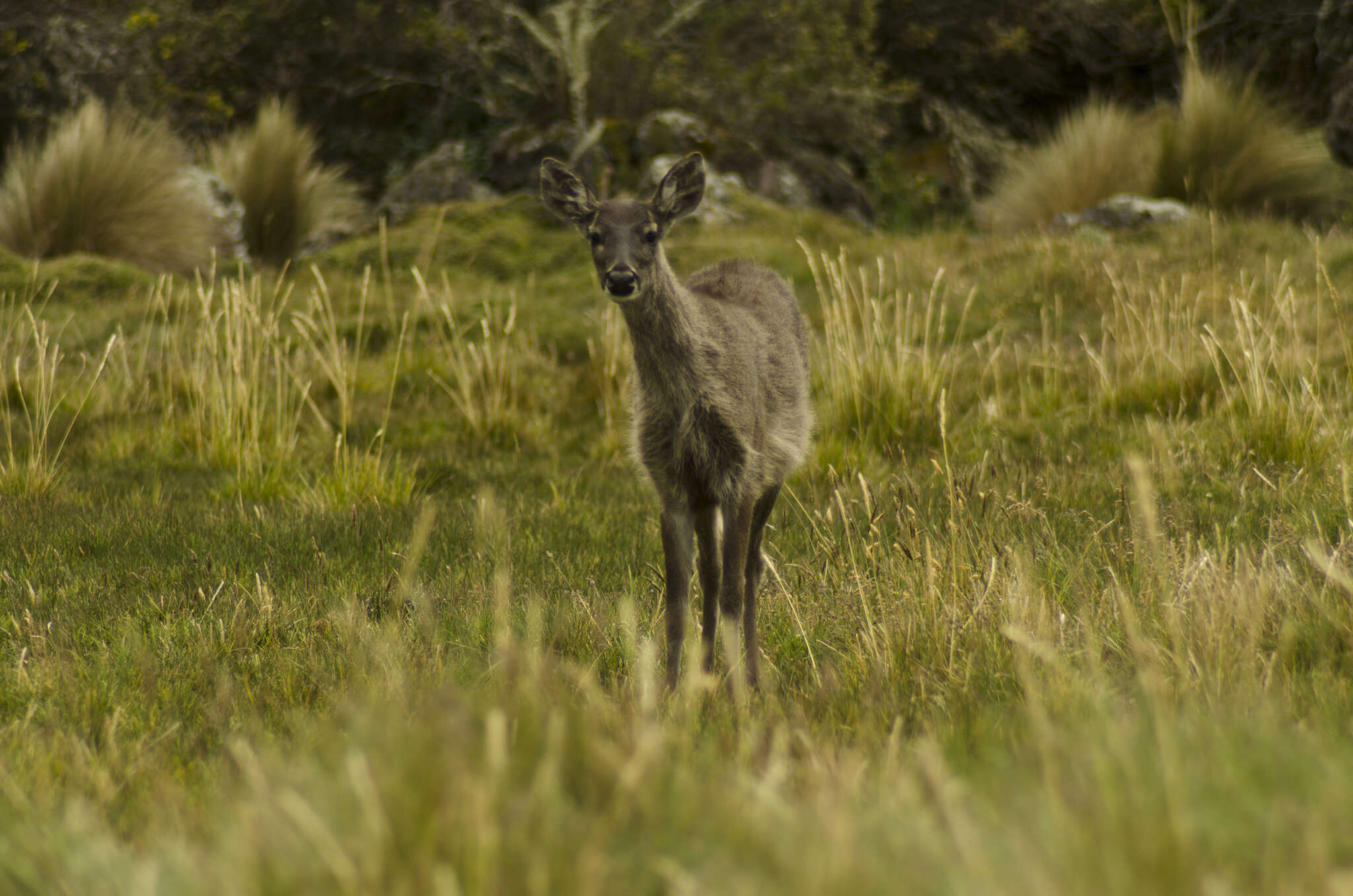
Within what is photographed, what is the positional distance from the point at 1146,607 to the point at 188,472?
6.22m

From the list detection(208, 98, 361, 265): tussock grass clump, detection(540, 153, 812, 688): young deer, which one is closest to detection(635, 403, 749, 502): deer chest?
detection(540, 153, 812, 688): young deer

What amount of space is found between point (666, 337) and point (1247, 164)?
11.7 m

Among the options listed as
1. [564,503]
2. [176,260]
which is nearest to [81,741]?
[564,503]

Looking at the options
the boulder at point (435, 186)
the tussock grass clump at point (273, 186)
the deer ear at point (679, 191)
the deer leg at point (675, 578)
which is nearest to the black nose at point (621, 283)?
the deer ear at point (679, 191)

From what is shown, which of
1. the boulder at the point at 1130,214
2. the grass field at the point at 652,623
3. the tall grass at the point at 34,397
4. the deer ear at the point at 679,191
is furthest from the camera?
the boulder at the point at 1130,214

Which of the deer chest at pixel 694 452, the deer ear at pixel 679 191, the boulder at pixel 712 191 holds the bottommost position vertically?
the deer chest at pixel 694 452

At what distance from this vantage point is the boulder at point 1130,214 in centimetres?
1188

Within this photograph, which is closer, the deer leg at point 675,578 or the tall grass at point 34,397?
the deer leg at point 675,578

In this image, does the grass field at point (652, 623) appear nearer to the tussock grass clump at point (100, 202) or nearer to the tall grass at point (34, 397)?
the tall grass at point (34, 397)

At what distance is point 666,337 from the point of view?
384 cm

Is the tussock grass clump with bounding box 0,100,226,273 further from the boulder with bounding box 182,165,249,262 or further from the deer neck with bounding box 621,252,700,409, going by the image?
the deer neck with bounding box 621,252,700,409

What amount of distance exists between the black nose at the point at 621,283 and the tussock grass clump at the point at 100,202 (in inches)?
423

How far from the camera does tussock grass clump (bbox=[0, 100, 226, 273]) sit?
39.4 ft

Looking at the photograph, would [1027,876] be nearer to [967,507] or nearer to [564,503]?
[967,507]
